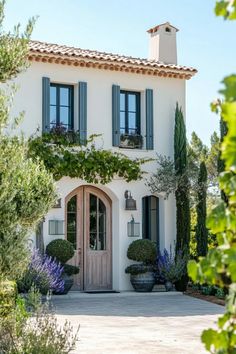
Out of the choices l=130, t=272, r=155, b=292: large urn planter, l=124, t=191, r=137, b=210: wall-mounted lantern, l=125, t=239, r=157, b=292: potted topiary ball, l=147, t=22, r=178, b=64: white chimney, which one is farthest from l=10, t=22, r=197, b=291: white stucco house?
l=147, t=22, r=178, b=64: white chimney

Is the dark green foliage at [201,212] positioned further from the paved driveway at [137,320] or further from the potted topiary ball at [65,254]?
the potted topiary ball at [65,254]

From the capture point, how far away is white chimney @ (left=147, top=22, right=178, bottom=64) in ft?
61.9

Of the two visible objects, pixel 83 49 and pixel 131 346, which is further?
pixel 83 49

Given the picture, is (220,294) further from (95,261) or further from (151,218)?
(95,261)

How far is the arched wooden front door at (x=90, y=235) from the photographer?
1648 cm

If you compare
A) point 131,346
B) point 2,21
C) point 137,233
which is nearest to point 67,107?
point 137,233

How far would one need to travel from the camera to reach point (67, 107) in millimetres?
16562

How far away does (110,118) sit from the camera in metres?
16.9

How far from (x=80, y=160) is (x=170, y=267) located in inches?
137

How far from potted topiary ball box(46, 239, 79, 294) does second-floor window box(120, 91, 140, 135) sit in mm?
3517

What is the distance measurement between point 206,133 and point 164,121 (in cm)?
1304

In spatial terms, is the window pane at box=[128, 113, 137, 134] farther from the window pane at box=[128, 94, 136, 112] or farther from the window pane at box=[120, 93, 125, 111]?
the window pane at box=[120, 93, 125, 111]

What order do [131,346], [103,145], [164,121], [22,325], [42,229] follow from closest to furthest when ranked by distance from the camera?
[22,325]
[131,346]
[42,229]
[103,145]
[164,121]

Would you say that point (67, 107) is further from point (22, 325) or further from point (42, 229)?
point (22, 325)
